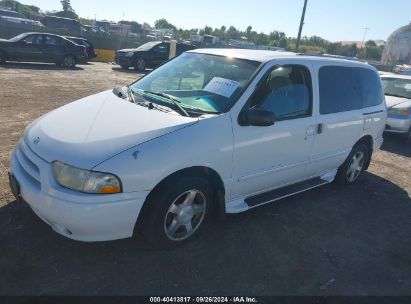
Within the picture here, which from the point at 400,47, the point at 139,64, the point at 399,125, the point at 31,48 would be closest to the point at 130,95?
the point at 399,125

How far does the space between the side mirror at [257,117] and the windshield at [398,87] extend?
7.96m

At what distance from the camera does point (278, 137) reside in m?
3.95

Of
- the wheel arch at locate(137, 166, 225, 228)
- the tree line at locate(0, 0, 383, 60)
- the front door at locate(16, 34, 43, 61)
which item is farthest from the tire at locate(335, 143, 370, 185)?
the tree line at locate(0, 0, 383, 60)

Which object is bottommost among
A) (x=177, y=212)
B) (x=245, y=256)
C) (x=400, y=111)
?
(x=245, y=256)

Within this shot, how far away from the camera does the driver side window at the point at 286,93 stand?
3.83 metres

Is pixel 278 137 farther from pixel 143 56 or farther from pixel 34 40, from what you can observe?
pixel 143 56

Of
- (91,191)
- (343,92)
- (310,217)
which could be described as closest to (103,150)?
(91,191)

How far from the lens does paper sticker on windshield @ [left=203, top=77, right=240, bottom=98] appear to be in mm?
3707

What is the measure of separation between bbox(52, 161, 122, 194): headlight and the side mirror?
1.39 m

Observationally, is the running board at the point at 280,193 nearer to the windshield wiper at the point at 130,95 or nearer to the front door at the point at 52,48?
the windshield wiper at the point at 130,95

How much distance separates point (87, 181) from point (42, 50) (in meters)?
16.8

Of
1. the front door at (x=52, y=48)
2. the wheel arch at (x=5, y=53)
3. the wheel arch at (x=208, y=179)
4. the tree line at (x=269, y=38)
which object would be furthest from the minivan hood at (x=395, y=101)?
the tree line at (x=269, y=38)

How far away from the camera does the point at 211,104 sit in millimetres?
3654

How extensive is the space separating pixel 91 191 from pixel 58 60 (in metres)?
17.3
